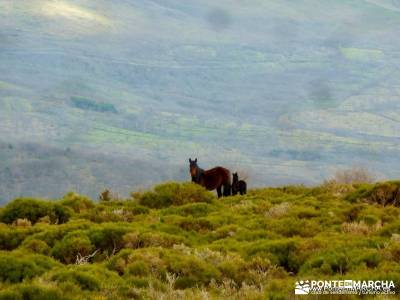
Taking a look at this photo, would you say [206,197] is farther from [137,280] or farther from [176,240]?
[137,280]

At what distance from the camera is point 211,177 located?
116ft

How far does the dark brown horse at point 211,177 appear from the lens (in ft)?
112

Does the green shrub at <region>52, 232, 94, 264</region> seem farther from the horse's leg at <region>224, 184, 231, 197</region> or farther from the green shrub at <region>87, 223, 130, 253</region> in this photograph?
the horse's leg at <region>224, 184, 231, 197</region>

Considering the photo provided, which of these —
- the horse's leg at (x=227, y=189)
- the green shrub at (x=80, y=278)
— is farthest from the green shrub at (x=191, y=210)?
the horse's leg at (x=227, y=189)

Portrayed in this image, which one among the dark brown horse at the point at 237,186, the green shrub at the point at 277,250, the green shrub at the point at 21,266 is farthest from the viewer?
the dark brown horse at the point at 237,186

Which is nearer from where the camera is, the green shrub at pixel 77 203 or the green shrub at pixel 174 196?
the green shrub at pixel 77 203

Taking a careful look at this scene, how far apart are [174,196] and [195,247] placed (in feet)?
32.8

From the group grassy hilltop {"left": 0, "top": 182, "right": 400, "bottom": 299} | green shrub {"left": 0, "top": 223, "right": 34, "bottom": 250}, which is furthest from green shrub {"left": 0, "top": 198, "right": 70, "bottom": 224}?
green shrub {"left": 0, "top": 223, "right": 34, "bottom": 250}

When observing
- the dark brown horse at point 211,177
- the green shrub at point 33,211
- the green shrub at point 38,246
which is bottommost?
the green shrub at point 38,246

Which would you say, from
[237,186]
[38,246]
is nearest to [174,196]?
[237,186]
